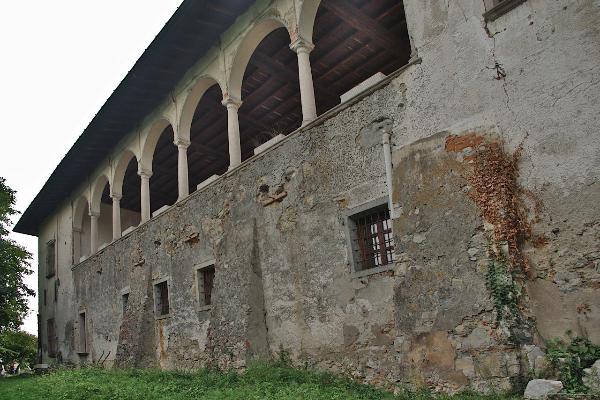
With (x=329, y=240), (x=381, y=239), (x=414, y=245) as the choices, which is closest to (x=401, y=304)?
(x=414, y=245)

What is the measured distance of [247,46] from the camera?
10797 millimetres

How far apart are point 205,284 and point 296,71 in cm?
585

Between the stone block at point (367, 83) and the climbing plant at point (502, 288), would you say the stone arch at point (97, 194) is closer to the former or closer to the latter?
the stone block at point (367, 83)

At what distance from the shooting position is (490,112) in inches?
242

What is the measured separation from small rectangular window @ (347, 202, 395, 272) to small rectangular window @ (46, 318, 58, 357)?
18.3 metres

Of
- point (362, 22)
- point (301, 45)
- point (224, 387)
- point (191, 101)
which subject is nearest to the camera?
point (224, 387)

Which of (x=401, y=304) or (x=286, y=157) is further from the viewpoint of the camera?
(x=286, y=157)

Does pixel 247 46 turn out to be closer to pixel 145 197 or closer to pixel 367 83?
pixel 367 83

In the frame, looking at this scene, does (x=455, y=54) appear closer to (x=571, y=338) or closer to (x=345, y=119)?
(x=345, y=119)

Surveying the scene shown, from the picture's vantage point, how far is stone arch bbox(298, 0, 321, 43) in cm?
919

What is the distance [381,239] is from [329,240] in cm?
87

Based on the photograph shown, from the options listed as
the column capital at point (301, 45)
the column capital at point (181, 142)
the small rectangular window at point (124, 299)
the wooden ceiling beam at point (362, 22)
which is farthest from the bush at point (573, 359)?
the small rectangular window at point (124, 299)

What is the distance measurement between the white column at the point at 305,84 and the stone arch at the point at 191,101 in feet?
11.4

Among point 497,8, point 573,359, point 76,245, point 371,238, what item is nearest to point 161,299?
point 371,238
